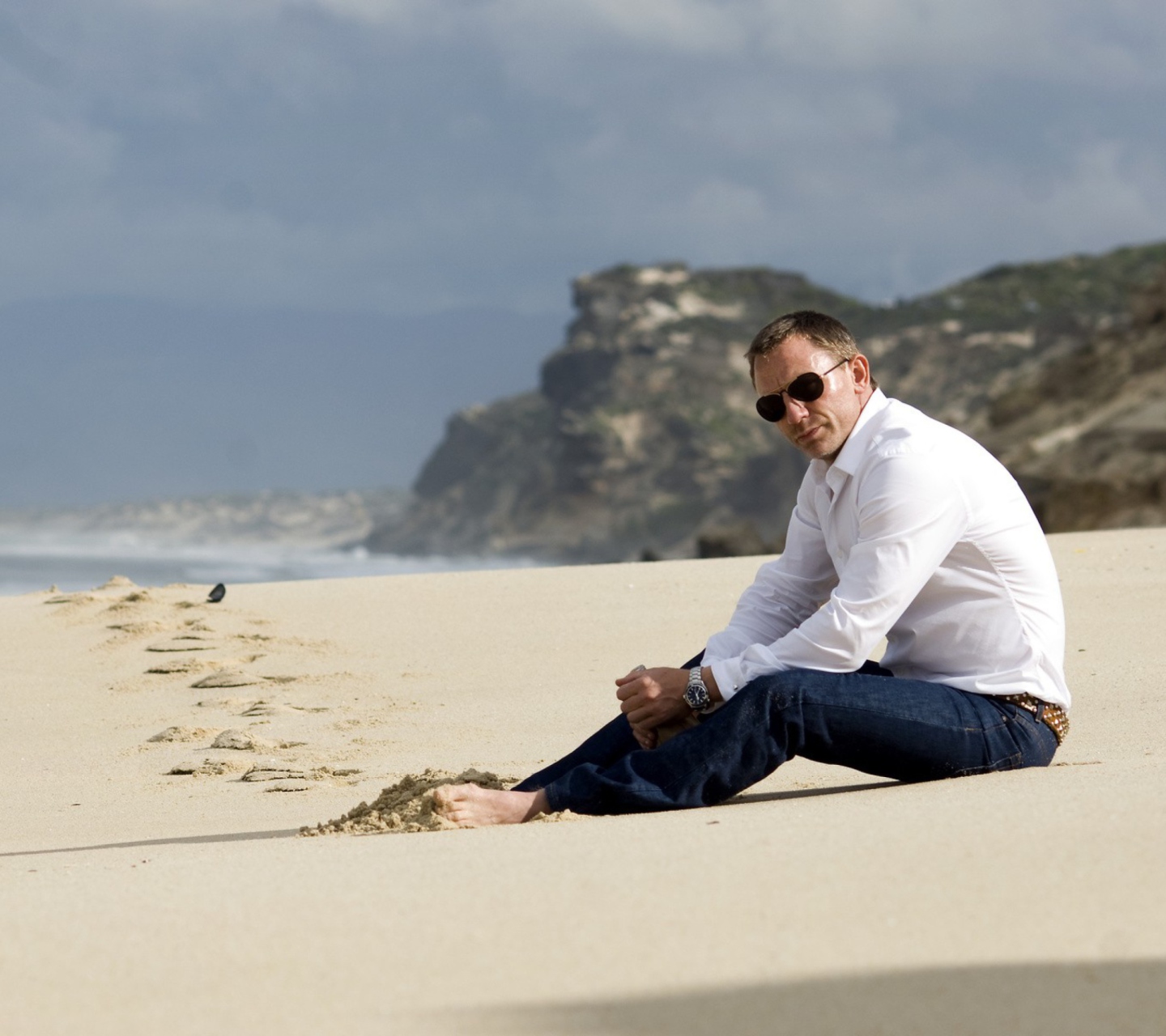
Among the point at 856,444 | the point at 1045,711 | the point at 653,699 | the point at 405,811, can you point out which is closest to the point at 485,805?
the point at 405,811

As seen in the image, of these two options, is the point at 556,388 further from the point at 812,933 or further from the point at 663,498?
the point at 812,933

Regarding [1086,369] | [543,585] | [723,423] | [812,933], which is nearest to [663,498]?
[723,423]

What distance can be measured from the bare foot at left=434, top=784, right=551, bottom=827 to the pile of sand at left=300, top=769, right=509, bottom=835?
0.11 feet

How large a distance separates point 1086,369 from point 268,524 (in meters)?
103

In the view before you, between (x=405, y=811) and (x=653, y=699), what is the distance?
711mm

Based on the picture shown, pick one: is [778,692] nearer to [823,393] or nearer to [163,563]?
[823,393]

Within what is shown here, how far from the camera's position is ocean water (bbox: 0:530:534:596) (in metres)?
40.0

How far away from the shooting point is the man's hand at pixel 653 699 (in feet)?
11.6

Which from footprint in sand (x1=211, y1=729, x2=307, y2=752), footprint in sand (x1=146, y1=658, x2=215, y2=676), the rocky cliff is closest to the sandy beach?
footprint in sand (x1=211, y1=729, x2=307, y2=752)

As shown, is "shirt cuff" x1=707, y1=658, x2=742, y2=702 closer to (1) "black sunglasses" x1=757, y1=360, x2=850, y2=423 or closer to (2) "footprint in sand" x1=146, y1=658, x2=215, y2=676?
(1) "black sunglasses" x1=757, y1=360, x2=850, y2=423

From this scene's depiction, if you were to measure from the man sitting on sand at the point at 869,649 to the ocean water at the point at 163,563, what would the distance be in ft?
36.3

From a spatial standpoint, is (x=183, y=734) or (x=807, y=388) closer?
(x=807, y=388)

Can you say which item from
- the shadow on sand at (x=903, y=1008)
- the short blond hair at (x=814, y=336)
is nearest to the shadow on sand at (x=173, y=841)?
the short blond hair at (x=814, y=336)

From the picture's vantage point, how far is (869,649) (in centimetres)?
339
